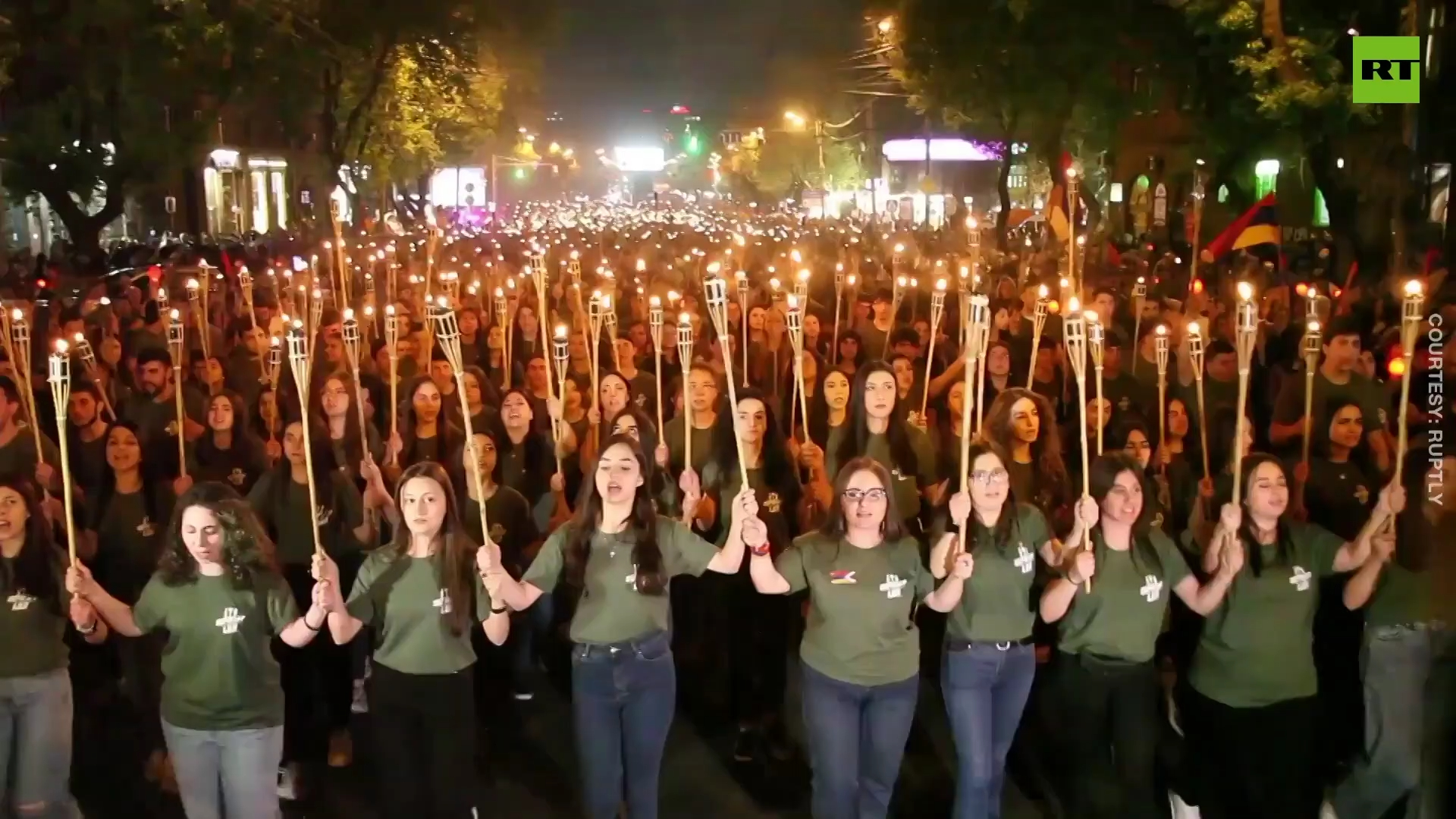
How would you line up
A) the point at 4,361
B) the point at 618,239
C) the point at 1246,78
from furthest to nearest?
1. the point at 618,239
2. the point at 1246,78
3. the point at 4,361

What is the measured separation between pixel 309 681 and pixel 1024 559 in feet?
11.7

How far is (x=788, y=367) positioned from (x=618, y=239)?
54.9 feet

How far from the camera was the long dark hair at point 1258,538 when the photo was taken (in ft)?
17.6

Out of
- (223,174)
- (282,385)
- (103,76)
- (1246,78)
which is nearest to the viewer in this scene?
(282,385)

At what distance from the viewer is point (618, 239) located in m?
25.5

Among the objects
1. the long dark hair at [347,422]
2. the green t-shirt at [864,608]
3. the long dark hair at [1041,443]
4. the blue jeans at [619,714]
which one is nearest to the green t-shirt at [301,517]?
the long dark hair at [347,422]

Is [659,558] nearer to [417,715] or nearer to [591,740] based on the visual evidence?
[591,740]

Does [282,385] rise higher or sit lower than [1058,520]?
higher

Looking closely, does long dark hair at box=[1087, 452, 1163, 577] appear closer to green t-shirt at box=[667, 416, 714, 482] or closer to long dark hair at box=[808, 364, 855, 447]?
green t-shirt at box=[667, 416, 714, 482]

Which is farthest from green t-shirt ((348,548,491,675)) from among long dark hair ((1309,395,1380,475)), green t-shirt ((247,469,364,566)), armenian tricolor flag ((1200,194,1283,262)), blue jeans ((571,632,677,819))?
armenian tricolor flag ((1200,194,1283,262))

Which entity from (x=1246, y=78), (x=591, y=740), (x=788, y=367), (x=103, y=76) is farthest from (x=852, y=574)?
(x=103, y=76)

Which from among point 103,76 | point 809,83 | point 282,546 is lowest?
point 282,546

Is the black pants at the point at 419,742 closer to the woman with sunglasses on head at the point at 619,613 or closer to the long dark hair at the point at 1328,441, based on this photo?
the woman with sunglasses on head at the point at 619,613

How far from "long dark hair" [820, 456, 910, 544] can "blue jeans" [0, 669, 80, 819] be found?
10.3 feet
